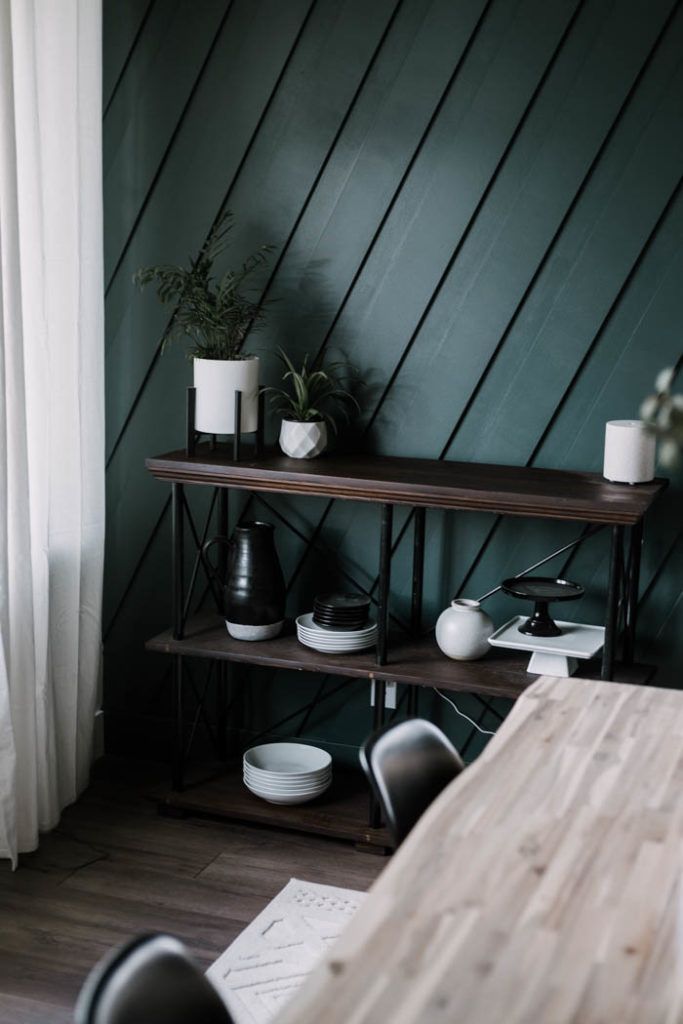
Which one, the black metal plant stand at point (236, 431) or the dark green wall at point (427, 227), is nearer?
the dark green wall at point (427, 227)

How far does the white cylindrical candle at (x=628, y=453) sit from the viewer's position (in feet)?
10.9

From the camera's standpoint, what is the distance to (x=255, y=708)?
416 centimetres

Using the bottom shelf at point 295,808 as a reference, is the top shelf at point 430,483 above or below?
above

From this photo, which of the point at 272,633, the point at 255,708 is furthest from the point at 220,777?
the point at 272,633

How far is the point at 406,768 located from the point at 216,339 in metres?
1.93

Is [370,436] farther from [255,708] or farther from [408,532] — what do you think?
[255,708]

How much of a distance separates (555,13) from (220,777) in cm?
252

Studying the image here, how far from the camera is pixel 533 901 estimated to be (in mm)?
1577

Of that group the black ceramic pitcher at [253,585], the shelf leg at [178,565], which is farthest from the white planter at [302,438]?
the shelf leg at [178,565]

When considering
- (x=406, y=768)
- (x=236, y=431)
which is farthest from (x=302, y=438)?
(x=406, y=768)

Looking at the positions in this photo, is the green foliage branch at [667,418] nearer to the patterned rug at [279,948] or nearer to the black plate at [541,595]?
the patterned rug at [279,948]

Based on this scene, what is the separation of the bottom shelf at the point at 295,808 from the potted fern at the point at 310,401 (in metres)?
1.07

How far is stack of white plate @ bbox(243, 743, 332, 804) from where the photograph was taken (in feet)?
12.3

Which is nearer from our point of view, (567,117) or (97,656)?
(567,117)
